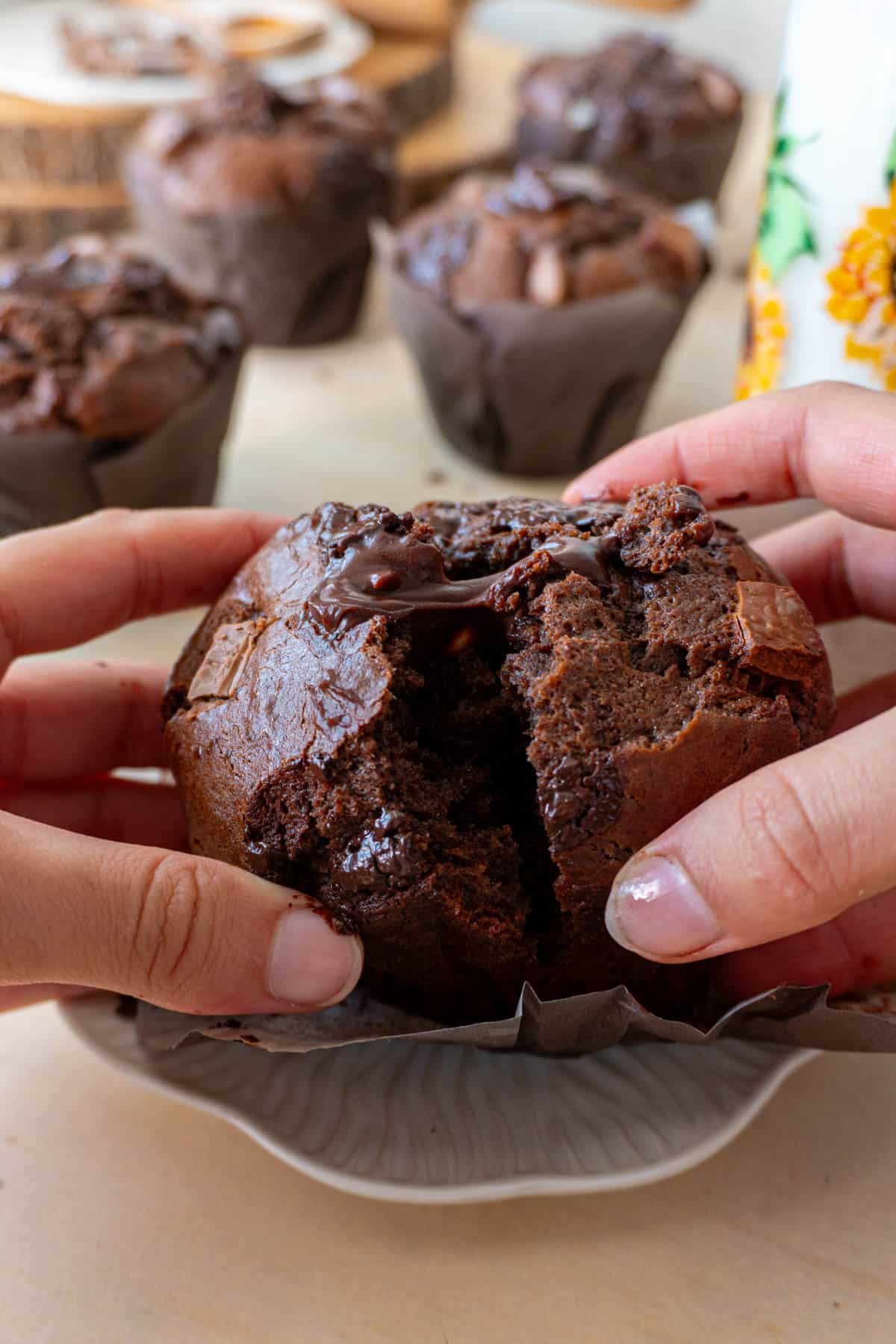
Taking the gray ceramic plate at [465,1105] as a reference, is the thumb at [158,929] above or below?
above

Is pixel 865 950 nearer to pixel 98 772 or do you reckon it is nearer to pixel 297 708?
pixel 297 708

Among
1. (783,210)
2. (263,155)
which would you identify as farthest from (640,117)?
(783,210)

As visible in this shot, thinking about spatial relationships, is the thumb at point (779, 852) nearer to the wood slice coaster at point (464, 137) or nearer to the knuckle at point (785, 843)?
the knuckle at point (785, 843)

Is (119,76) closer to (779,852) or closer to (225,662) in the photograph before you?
(225,662)

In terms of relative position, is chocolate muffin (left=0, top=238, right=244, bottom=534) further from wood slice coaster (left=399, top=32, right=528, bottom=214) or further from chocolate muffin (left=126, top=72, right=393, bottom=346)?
wood slice coaster (left=399, top=32, right=528, bottom=214)

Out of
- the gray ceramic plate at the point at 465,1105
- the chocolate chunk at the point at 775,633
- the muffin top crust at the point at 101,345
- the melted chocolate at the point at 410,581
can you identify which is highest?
the melted chocolate at the point at 410,581

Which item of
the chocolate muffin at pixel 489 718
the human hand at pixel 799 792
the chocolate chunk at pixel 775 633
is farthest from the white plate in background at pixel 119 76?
the chocolate chunk at pixel 775 633
